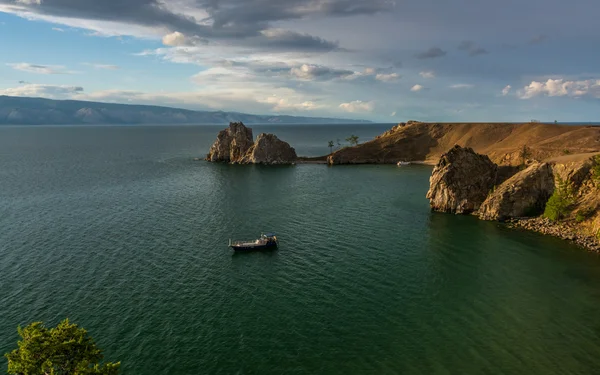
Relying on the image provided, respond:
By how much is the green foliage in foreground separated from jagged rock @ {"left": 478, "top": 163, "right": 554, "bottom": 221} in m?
3.48

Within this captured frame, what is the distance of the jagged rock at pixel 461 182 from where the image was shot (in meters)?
113

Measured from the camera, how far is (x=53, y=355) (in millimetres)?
30812

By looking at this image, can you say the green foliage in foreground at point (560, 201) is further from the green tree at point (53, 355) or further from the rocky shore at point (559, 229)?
the green tree at point (53, 355)

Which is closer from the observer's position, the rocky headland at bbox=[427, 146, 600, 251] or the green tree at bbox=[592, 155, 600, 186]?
the rocky headland at bbox=[427, 146, 600, 251]

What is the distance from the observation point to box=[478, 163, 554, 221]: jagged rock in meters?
103

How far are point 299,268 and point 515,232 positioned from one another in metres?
58.5

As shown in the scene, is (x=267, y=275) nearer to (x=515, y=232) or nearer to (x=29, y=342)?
(x=29, y=342)

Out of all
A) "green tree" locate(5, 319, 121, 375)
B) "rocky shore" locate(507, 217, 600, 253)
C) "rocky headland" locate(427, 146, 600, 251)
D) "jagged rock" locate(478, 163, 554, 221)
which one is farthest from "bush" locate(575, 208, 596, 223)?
"green tree" locate(5, 319, 121, 375)

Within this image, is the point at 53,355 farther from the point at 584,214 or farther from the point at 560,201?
the point at 560,201

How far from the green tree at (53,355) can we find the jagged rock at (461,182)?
102970 mm

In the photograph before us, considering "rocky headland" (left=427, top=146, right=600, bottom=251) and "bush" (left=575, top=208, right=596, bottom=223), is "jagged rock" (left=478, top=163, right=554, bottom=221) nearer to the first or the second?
"rocky headland" (left=427, top=146, right=600, bottom=251)

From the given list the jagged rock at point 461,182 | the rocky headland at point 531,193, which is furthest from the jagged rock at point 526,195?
the jagged rock at point 461,182

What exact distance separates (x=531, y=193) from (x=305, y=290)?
75.4 m

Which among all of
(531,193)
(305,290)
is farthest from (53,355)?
(531,193)
